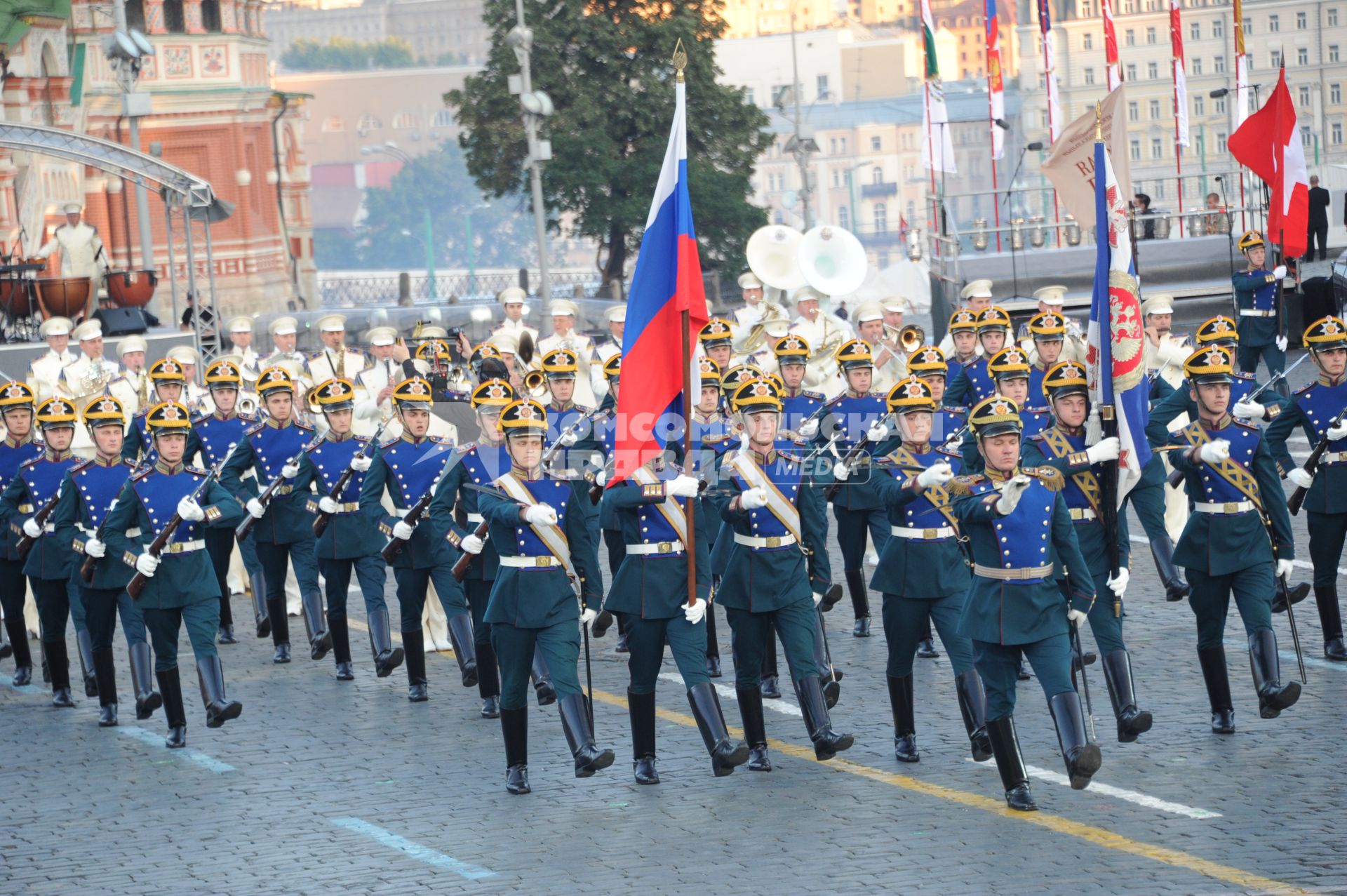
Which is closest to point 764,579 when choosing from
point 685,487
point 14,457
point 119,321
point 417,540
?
point 685,487

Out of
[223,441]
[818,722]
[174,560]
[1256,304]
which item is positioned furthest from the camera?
[1256,304]

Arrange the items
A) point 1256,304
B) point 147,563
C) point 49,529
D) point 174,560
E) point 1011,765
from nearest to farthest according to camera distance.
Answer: point 1011,765
point 147,563
point 174,560
point 49,529
point 1256,304

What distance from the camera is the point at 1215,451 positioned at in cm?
1011

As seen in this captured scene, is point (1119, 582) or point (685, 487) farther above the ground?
point (685, 487)

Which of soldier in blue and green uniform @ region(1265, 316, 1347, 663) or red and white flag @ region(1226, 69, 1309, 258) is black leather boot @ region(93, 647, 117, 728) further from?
red and white flag @ region(1226, 69, 1309, 258)

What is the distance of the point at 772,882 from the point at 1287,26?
73.6 m

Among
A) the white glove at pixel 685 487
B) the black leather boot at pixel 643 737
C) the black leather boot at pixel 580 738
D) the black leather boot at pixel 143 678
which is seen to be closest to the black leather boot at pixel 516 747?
the black leather boot at pixel 580 738

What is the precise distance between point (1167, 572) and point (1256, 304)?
7.55 m

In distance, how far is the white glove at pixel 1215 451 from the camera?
10109 millimetres

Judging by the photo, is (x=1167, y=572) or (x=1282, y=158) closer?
(x=1167, y=572)

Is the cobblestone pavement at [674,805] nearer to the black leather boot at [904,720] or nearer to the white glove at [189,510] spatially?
the black leather boot at [904,720]

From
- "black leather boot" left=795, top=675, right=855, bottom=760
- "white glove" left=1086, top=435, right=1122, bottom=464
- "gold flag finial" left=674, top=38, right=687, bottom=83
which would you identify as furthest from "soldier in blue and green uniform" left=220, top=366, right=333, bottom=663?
"white glove" left=1086, top=435, right=1122, bottom=464

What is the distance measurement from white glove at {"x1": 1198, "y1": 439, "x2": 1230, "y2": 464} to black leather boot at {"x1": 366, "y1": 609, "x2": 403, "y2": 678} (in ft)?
15.8

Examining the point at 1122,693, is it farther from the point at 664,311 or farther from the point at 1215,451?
the point at 664,311
